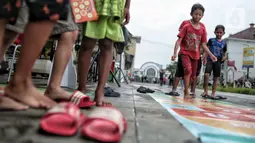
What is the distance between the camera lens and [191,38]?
16.5 ft

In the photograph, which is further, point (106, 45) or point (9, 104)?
point (106, 45)

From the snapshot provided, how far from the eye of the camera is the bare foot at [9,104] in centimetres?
154

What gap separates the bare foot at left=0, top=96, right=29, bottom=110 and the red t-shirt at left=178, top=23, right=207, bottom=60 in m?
3.92

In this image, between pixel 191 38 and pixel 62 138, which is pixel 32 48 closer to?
pixel 62 138

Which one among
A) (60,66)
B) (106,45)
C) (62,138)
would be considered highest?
(106,45)

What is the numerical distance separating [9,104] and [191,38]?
405cm

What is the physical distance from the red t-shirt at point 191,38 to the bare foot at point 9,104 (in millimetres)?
3917

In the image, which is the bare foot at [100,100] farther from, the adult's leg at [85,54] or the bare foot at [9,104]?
the bare foot at [9,104]

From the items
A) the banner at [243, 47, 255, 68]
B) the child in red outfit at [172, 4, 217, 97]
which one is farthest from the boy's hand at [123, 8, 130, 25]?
the banner at [243, 47, 255, 68]

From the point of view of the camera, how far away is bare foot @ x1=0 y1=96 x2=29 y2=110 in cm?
154

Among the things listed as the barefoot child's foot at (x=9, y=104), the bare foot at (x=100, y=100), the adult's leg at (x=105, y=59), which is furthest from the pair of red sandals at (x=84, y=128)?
the adult's leg at (x=105, y=59)

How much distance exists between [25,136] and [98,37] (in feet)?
4.70

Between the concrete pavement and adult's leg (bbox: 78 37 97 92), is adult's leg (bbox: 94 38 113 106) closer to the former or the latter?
adult's leg (bbox: 78 37 97 92)

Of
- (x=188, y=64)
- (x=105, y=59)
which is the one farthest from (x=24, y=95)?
(x=188, y=64)
